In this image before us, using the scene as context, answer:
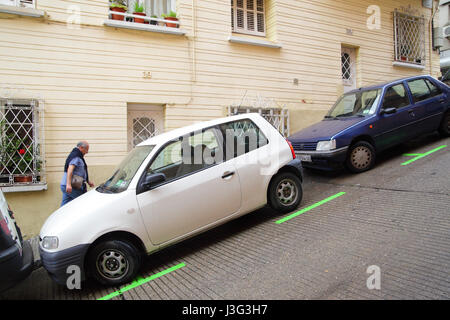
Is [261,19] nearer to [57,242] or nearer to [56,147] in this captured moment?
[56,147]

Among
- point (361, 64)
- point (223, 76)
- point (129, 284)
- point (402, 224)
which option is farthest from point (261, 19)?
point (129, 284)

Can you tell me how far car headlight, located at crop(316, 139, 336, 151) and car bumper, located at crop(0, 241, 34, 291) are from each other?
5.23 meters

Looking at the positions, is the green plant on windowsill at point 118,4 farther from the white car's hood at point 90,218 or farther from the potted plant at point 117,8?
the white car's hood at point 90,218

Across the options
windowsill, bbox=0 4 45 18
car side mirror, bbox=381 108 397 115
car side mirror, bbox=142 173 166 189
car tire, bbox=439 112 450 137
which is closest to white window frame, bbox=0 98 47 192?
windowsill, bbox=0 4 45 18

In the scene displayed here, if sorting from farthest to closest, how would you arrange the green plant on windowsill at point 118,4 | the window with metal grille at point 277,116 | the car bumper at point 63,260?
the window with metal grille at point 277,116
the green plant on windowsill at point 118,4
the car bumper at point 63,260

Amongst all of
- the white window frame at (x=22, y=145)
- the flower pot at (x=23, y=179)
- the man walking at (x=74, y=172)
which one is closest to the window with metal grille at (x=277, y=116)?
the man walking at (x=74, y=172)

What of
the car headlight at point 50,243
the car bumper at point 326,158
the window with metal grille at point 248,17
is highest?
the window with metal grille at point 248,17

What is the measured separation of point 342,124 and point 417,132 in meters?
1.97

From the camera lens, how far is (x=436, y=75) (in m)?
13.1

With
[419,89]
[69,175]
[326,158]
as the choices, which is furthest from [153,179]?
[419,89]

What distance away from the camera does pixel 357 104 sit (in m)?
7.60

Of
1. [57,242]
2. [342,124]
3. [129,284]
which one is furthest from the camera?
[342,124]

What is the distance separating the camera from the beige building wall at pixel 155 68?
681 cm

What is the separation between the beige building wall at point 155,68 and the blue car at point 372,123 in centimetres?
230
